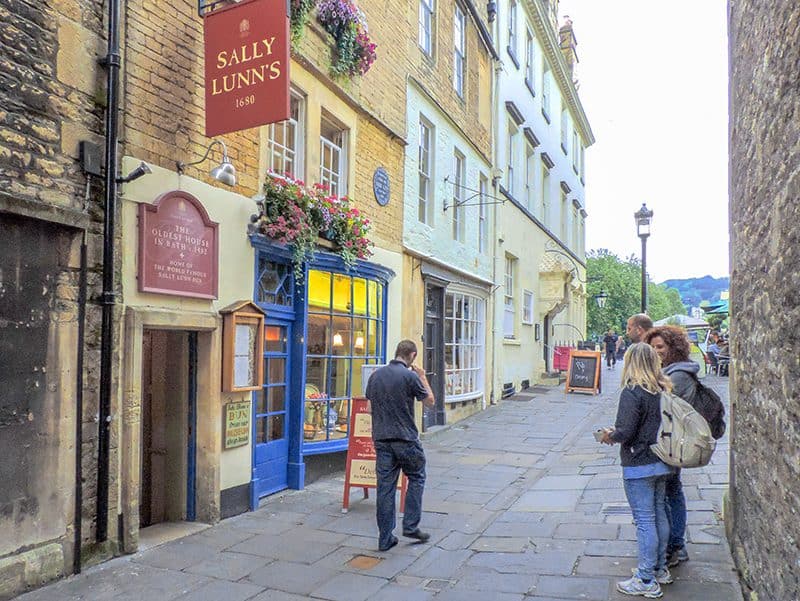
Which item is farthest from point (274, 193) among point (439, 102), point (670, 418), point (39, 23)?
point (439, 102)

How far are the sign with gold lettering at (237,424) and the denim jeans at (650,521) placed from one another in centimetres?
392

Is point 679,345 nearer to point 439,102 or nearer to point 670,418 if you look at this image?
point 670,418

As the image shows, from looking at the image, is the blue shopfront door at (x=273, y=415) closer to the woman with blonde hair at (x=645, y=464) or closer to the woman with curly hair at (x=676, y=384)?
the woman with blonde hair at (x=645, y=464)

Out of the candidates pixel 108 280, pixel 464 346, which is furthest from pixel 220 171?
pixel 464 346

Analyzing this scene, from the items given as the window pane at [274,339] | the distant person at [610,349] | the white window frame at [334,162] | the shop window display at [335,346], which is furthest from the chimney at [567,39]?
the window pane at [274,339]

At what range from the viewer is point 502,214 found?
1708 centimetres

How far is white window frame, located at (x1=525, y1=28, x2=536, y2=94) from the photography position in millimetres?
20534

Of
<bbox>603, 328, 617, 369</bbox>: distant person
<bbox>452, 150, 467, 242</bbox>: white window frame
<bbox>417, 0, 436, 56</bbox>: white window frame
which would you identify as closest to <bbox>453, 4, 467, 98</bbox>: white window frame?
<bbox>417, 0, 436, 56</bbox>: white window frame

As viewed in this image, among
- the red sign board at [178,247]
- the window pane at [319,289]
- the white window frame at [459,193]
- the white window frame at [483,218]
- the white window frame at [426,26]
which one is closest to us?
the red sign board at [178,247]

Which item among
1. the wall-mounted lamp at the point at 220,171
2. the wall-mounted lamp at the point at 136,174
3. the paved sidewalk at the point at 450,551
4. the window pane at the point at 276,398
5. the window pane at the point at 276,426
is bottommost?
the paved sidewalk at the point at 450,551

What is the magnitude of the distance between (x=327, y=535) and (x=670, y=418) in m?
3.35

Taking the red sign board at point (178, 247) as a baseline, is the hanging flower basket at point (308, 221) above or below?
above

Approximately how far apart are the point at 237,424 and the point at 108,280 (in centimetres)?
223

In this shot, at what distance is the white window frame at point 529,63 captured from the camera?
2053cm
